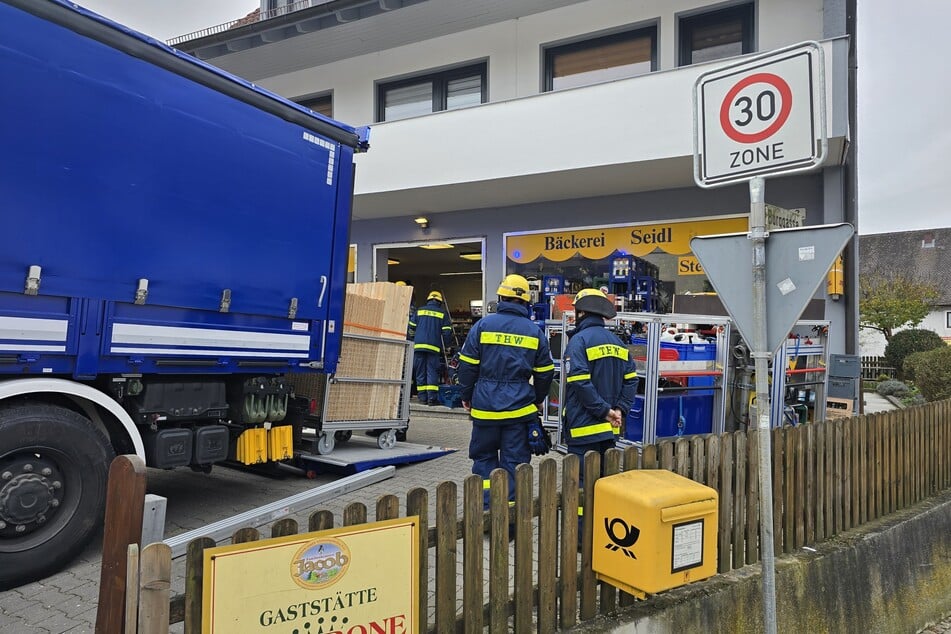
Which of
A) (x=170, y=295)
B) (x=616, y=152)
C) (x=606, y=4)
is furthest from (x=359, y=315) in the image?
(x=606, y=4)

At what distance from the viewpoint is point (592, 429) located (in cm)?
435

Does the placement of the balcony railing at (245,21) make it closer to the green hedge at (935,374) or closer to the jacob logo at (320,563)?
the jacob logo at (320,563)

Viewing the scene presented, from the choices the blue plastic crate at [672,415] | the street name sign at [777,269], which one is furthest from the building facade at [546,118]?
the street name sign at [777,269]

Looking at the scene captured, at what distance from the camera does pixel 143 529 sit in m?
1.90

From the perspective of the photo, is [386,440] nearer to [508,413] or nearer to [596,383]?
[508,413]

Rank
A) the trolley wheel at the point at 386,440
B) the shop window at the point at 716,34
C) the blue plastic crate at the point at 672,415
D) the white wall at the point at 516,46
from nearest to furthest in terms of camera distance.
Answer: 1. the blue plastic crate at the point at 672,415
2. the trolley wheel at the point at 386,440
3. the white wall at the point at 516,46
4. the shop window at the point at 716,34

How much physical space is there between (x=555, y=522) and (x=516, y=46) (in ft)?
34.0

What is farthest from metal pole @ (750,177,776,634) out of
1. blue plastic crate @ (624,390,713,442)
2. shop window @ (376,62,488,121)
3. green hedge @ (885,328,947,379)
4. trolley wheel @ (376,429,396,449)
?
green hedge @ (885,328,947,379)

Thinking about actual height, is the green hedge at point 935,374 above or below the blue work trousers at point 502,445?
above

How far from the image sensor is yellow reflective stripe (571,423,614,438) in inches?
171

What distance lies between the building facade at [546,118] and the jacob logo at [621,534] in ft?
23.2

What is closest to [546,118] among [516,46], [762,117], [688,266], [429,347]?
[516,46]

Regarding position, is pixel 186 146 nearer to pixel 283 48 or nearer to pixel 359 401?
pixel 359 401

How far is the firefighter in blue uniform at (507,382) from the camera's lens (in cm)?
443
